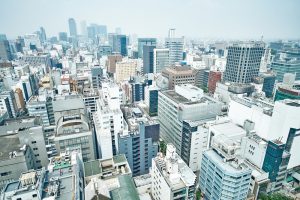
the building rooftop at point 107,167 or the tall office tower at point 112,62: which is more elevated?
the tall office tower at point 112,62

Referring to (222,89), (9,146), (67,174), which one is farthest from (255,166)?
(9,146)

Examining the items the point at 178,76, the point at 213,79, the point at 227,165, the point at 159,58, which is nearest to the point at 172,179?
the point at 227,165

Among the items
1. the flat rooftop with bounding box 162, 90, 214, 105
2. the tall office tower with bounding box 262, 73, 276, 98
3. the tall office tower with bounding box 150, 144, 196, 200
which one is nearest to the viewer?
the tall office tower with bounding box 150, 144, 196, 200

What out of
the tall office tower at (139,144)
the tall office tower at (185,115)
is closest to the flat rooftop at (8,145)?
the tall office tower at (139,144)

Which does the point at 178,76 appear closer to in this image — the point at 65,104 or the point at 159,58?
the point at 65,104

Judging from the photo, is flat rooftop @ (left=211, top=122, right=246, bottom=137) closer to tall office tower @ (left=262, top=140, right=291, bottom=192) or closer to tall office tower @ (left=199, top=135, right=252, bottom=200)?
tall office tower @ (left=199, top=135, right=252, bottom=200)

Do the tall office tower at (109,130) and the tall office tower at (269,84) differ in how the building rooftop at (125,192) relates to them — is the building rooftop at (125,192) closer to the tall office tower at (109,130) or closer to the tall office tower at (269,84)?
the tall office tower at (109,130)

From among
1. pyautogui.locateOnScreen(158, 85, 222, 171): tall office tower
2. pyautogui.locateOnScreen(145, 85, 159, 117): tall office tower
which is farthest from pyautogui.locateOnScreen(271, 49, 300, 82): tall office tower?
pyautogui.locateOnScreen(145, 85, 159, 117): tall office tower
